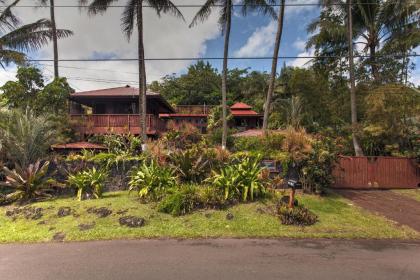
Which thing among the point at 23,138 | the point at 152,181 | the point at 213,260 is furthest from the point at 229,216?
the point at 23,138

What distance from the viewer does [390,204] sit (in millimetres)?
10445

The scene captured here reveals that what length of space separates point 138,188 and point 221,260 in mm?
5358

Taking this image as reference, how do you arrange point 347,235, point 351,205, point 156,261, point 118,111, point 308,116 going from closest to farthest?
point 156,261 < point 347,235 < point 351,205 < point 118,111 < point 308,116

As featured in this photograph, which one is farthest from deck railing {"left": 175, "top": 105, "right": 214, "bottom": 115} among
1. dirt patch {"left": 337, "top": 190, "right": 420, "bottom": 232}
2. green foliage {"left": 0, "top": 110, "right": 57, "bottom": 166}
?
green foliage {"left": 0, "top": 110, "right": 57, "bottom": 166}

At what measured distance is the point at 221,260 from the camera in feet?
17.8

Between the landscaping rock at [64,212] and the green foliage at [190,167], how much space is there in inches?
130

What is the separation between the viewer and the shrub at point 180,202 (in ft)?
27.2

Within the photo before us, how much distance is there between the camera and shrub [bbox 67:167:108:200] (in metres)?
10.0

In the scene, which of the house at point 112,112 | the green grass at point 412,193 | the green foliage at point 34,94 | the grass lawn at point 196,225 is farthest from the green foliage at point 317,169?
the green foliage at point 34,94

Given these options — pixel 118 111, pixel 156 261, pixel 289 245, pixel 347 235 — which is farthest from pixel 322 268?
pixel 118 111

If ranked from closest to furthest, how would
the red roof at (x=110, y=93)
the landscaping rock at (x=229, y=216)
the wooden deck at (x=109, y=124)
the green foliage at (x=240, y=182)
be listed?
the landscaping rock at (x=229, y=216) → the green foliage at (x=240, y=182) → the wooden deck at (x=109, y=124) → the red roof at (x=110, y=93)

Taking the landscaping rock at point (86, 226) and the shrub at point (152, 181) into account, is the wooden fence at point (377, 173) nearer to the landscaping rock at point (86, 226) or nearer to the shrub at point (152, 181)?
the shrub at point (152, 181)

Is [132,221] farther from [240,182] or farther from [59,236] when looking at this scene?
[240,182]

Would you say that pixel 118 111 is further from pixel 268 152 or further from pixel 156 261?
pixel 156 261
